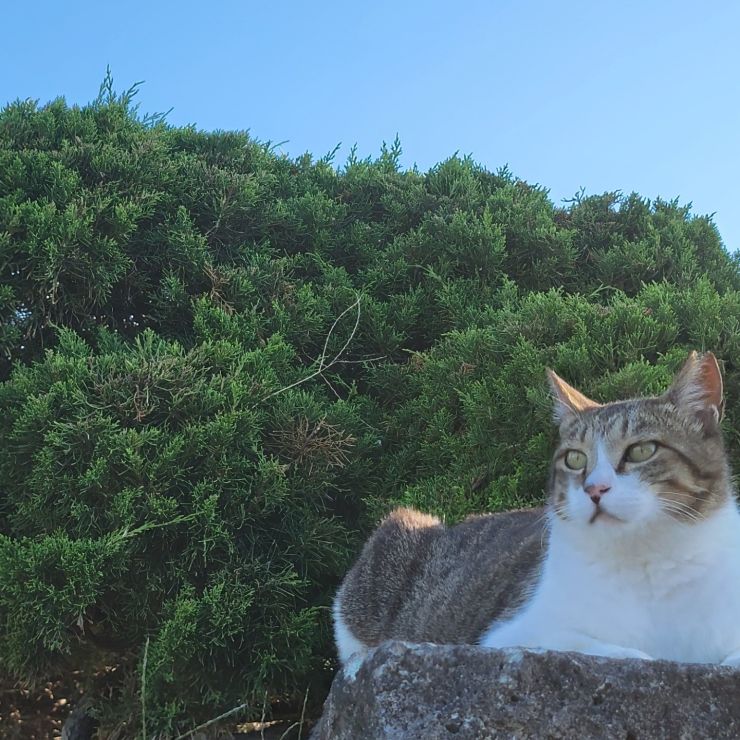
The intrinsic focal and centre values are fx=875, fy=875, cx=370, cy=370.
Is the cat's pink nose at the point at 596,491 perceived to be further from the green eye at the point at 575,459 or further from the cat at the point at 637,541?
the green eye at the point at 575,459

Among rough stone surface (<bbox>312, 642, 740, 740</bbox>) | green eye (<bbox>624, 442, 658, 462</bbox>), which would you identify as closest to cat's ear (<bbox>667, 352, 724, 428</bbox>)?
green eye (<bbox>624, 442, 658, 462</bbox>)

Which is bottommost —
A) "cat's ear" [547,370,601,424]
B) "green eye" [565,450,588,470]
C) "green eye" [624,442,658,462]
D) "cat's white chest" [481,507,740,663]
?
"cat's white chest" [481,507,740,663]

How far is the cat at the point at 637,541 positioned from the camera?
236cm

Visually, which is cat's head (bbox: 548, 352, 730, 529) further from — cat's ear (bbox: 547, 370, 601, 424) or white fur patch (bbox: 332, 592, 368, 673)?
white fur patch (bbox: 332, 592, 368, 673)

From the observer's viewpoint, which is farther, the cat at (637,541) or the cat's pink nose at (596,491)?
the cat's pink nose at (596,491)

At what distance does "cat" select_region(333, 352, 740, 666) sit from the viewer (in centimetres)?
236

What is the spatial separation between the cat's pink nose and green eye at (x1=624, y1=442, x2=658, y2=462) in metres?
0.15

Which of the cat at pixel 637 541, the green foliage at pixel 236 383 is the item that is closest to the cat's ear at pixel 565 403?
the cat at pixel 637 541

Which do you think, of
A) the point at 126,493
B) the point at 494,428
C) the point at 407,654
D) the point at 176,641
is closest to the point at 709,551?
the point at 407,654

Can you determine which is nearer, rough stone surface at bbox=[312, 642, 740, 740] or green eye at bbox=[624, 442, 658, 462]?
rough stone surface at bbox=[312, 642, 740, 740]

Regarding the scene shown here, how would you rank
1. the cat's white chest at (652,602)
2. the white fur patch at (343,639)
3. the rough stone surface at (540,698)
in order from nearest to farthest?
the rough stone surface at (540,698) → the cat's white chest at (652,602) → the white fur patch at (343,639)

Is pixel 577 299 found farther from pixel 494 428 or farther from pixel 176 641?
pixel 176 641

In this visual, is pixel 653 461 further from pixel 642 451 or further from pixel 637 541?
pixel 637 541

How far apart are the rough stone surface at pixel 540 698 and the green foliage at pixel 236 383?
213 cm
